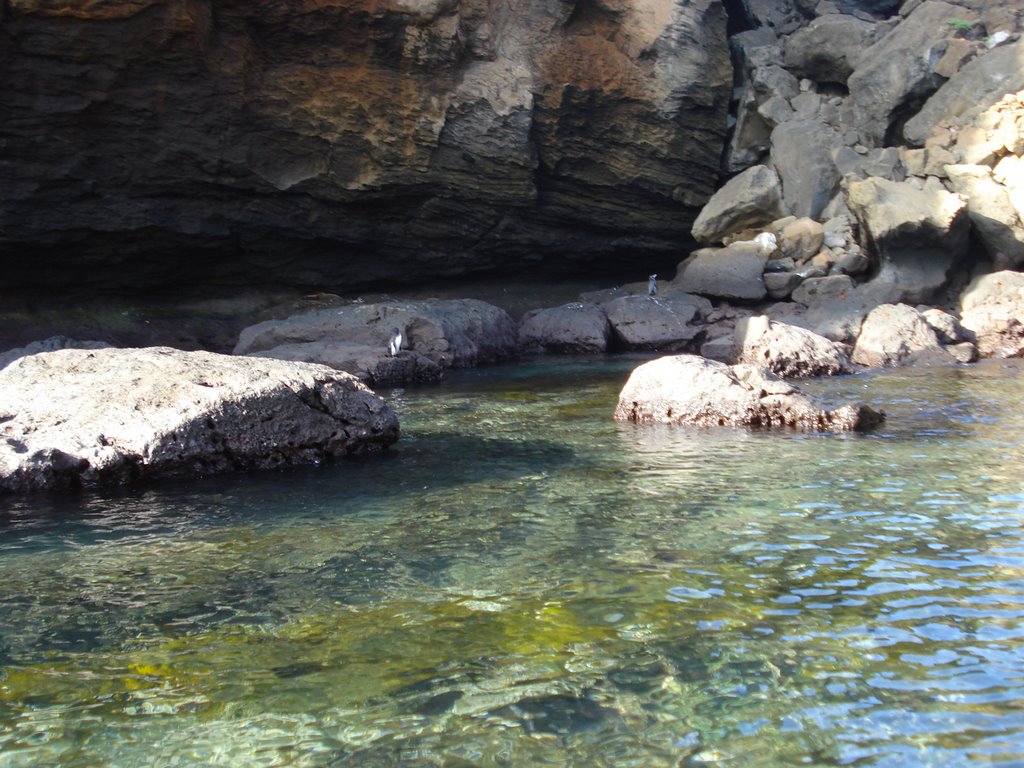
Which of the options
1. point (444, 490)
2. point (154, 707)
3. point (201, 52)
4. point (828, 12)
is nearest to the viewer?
point (154, 707)

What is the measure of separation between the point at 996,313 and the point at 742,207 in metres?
5.52

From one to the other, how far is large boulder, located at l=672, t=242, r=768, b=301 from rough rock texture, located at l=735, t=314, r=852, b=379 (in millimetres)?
4508

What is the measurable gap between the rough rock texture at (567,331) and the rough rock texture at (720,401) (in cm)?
694

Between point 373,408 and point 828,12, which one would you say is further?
point 828,12

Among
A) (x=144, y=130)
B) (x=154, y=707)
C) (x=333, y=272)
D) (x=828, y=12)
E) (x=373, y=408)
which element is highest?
(x=828, y=12)

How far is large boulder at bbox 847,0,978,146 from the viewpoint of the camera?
1864 centimetres

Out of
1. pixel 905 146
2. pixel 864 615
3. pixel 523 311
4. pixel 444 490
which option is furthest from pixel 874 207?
pixel 864 615

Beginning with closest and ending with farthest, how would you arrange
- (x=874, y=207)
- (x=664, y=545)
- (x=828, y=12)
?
1. (x=664, y=545)
2. (x=874, y=207)
3. (x=828, y=12)

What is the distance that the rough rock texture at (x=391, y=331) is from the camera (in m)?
14.5

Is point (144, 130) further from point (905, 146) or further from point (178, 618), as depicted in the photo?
point (905, 146)

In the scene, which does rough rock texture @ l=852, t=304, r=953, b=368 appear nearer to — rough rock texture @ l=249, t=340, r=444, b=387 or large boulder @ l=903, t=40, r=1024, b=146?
large boulder @ l=903, t=40, r=1024, b=146

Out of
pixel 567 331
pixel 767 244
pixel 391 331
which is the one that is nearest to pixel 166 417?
pixel 391 331

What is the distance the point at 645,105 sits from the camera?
723 inches

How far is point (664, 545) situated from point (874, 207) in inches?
481
